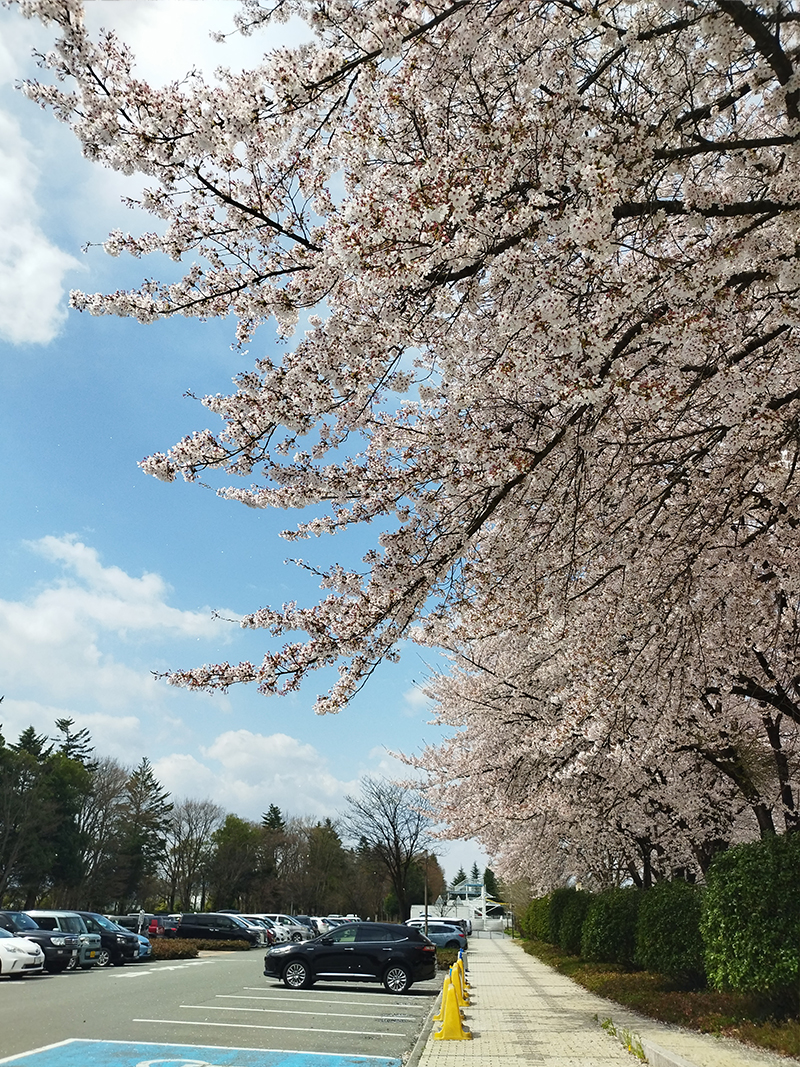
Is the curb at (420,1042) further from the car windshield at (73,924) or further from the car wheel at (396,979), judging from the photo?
the car windshield at (73,924)

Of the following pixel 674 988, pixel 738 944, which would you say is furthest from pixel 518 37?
pixel 674 988

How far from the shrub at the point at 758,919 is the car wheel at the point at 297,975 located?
1129 cm

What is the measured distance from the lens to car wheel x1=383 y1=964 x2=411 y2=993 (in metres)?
17.1

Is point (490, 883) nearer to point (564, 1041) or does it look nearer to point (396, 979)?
point (396, 979)

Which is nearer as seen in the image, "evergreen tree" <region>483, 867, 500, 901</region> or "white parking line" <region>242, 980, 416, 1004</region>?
"white parking line" <region>242, 980, 416, 1004</region>

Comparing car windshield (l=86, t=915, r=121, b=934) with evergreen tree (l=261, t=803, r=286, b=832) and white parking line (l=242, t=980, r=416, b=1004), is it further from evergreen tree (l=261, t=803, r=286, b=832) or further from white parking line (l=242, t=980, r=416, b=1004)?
evergreen tree (l=261, t=803, r=286, b=832)

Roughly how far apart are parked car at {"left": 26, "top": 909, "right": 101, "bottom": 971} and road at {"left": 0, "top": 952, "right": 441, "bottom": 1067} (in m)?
2.42

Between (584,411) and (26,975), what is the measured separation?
20.8m

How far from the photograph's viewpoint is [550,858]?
23281mm

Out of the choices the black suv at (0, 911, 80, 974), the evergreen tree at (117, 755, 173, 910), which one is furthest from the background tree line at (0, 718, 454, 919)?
the black suv at (0, 911, 80, 974)

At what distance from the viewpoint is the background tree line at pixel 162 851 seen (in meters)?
46.3

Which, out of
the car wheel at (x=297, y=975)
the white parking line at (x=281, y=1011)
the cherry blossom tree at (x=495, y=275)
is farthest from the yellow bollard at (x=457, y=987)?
the cherry blossom tree at (x=495, y=275)

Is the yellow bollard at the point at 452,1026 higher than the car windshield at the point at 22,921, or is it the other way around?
the car windshield at the point at 22,921

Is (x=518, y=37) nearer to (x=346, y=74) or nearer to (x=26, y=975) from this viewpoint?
(x=346, y=74)
